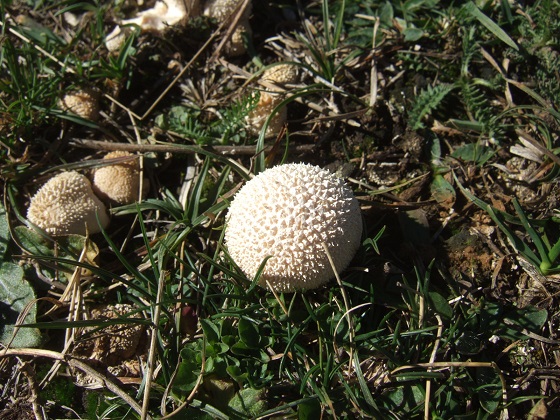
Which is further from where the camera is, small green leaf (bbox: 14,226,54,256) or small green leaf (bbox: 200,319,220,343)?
small green leaf (bbox: 14,226,54,256)

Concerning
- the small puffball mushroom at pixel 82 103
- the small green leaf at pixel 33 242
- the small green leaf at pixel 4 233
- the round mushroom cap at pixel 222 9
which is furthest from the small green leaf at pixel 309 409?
the round mushroom cap at pixel 222 9

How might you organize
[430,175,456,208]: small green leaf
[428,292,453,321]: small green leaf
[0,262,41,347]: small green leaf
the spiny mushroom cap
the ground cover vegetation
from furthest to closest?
[430,175,456,208]: small green leaf < the spiny mushroom cap < [0,262,41,347]: small green leaf < [428,292,453,321]: small green leaf < the ground cover vegetation

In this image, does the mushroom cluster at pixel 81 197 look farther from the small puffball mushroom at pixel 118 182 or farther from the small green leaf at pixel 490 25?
the small green leaf at pixel 490 25

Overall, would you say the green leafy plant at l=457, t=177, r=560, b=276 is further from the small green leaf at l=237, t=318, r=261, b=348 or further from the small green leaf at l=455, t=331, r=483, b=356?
the small green leaf at l=237, t=318, r=261, b=348

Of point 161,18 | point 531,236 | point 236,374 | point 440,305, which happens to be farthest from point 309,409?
point 161,18

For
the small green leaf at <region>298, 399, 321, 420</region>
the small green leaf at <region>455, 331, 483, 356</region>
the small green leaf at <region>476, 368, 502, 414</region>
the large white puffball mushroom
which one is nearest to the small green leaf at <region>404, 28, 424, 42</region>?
the large white puffball mushroom

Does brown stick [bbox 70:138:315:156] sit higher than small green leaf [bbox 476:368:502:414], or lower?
higher

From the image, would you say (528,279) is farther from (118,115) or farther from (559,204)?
(118,115)
